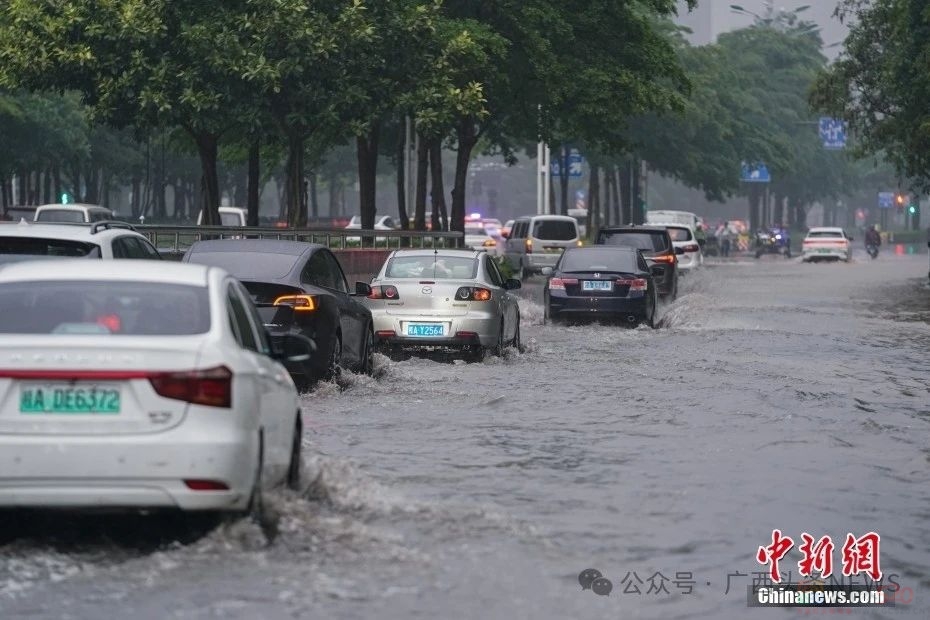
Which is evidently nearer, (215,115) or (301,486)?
(301,486)

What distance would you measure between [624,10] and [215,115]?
1152 cm

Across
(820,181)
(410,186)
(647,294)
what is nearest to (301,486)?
(647,294)

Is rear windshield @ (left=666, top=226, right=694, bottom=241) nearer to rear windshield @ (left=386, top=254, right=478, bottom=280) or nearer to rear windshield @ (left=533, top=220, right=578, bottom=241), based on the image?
rear windshield @ (left=533, top=220, right=578, bottom=241)

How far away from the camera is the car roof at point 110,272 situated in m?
9.46

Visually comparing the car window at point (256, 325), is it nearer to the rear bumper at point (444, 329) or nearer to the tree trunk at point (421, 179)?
the rear bumper at point (444, 329)

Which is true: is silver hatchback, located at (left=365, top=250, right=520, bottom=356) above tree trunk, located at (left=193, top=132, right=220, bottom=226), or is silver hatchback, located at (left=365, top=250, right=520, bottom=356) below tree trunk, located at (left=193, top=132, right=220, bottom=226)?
below

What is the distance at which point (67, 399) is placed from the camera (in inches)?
335

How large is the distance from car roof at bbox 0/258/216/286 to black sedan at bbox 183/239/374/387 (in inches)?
246

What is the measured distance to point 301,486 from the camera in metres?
Result: 10.6

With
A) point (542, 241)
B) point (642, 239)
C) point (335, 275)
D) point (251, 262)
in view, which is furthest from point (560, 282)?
point (542, 241)

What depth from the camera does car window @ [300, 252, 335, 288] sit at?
680 inches

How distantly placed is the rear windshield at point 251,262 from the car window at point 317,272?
15 centimetres

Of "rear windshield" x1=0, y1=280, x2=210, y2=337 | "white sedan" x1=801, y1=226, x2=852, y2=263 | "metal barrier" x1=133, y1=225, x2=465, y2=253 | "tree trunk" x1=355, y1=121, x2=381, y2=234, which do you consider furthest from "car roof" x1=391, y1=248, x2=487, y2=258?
"white sedan" x1=801, y1=226, x2=852, y2=263

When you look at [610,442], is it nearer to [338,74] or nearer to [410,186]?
[338,74]
